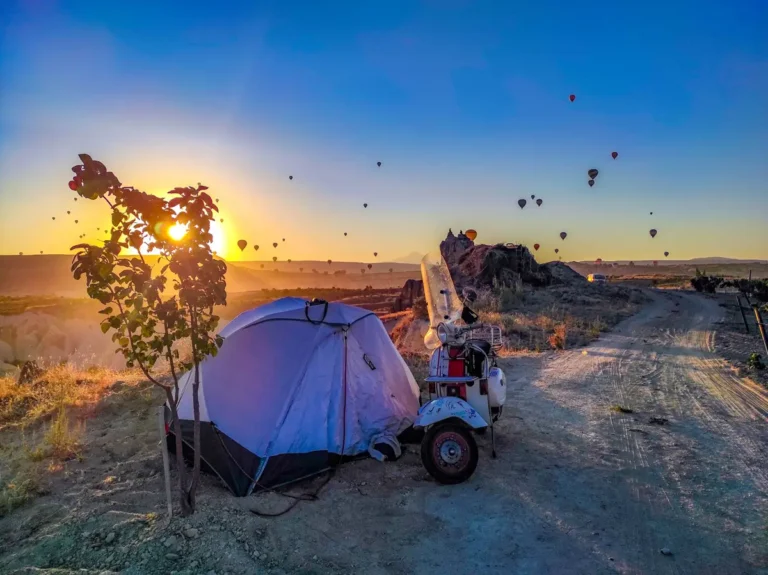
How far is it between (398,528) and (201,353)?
8.97 ft

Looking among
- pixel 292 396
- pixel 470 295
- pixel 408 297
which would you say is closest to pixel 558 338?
pixel 470 295

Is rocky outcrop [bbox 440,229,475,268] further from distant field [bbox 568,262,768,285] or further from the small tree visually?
the small tree

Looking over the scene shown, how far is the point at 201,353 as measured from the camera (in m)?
4.97

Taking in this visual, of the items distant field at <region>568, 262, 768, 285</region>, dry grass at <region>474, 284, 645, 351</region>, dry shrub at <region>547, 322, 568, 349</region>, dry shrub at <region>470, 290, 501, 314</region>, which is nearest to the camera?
dry shrub at <region>547, 322, 568, 349</region>


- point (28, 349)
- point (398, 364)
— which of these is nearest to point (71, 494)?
point (398, 364)

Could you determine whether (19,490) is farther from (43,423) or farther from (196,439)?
(43,423)

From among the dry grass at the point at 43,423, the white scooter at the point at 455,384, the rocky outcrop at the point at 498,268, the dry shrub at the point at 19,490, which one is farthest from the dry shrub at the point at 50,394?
the rocky outcrop at the point at 498,268

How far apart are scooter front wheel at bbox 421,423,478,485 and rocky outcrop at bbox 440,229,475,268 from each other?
101 ft

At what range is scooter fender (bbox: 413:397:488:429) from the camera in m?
5.94

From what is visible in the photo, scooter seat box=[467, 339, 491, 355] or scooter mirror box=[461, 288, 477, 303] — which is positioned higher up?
scooter mirror box=[461, 288, 477, 303]

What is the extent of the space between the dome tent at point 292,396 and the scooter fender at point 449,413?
4.10ft

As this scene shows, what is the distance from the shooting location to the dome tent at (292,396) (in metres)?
6.26

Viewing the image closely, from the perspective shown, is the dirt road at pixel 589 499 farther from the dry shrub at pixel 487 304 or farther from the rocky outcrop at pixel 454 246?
the rocky outcrop at pixel 454 246

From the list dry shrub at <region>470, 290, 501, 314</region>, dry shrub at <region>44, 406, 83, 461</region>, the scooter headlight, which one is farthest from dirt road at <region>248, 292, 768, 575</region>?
dry shrub at <region>470, 290, 501, 314</region>
